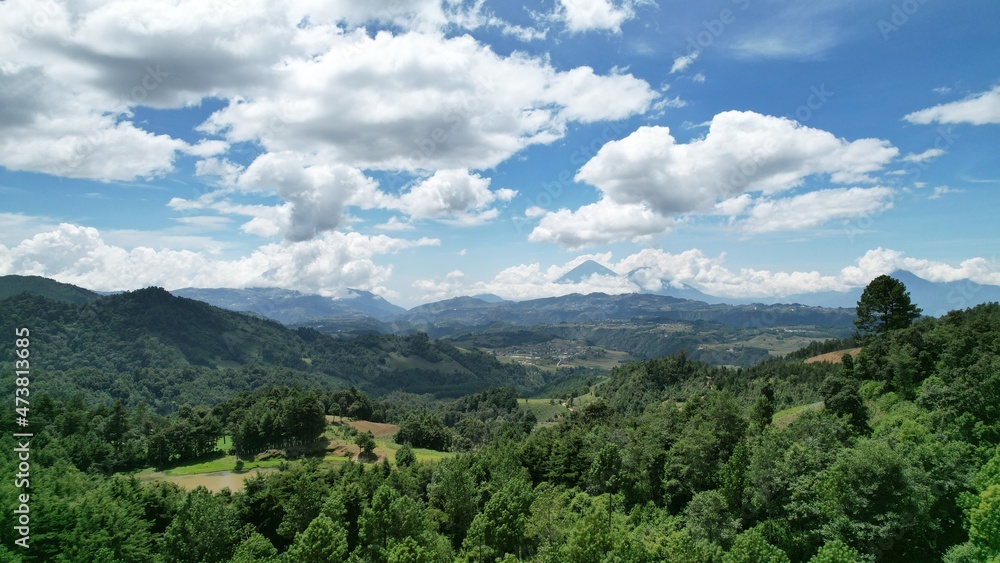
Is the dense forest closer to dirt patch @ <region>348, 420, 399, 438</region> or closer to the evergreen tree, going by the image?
the evergreen tree

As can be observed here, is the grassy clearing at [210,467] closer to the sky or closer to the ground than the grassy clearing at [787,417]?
closer to the ground

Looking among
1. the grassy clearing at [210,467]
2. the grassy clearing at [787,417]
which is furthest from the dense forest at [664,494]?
the grassy clearing at [210,467]

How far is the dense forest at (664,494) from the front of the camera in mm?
39812

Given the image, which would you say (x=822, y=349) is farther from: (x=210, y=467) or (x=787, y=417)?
(x=210, y=467)

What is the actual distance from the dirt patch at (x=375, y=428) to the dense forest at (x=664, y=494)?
50474 mm

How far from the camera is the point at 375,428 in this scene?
138 meters

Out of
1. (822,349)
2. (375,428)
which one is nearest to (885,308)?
(822,349)

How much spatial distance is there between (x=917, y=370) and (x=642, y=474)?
43.8 meters

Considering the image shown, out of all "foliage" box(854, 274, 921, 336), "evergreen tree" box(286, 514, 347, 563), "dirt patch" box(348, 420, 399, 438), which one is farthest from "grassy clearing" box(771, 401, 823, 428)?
"dirt patch" box(348, 420, 399, 438)

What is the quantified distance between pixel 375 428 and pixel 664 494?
9749 cm

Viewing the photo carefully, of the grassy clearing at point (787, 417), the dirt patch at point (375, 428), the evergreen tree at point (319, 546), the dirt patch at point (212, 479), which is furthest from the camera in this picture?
the dirt patch at point (375, 428)

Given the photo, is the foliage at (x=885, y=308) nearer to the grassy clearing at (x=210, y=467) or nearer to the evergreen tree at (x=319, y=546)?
the evergreen tree at (x=319, y=546)

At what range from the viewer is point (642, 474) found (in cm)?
6144

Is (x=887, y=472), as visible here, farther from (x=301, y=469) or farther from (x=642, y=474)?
(x=301, y=469)
